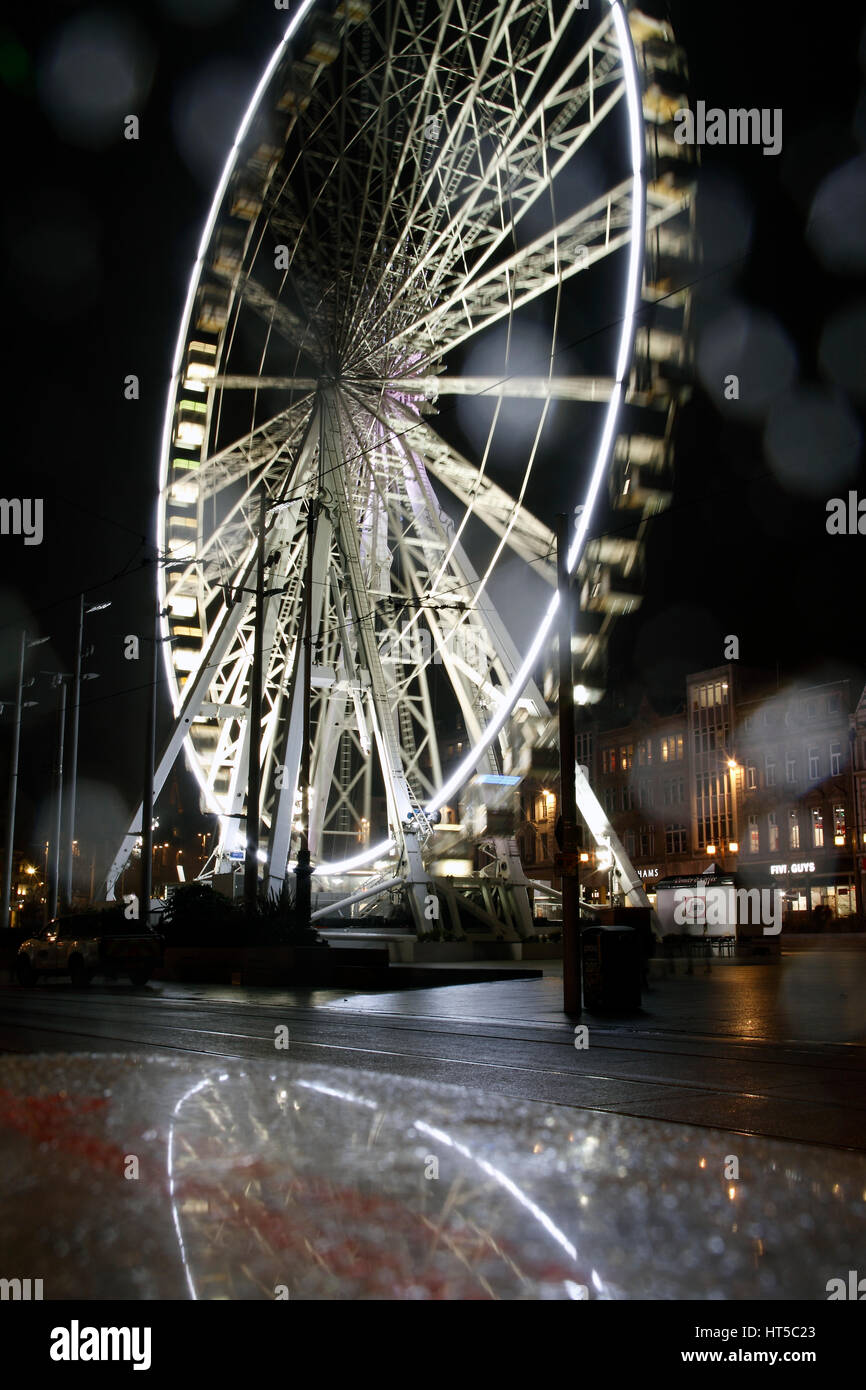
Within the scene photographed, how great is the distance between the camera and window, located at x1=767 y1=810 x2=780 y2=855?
7706cm

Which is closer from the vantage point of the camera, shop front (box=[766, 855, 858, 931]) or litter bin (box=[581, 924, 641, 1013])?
litter bin (box=[581, 924, 641, 1013])

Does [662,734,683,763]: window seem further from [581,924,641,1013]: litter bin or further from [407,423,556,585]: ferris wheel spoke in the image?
[581,924,641,1013]: litter bin

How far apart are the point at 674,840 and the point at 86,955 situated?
64762 millimetres

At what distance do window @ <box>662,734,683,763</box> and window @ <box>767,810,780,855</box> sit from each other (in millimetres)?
10974

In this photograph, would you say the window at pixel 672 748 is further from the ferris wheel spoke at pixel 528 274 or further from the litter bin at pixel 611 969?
the litter bin at pixel 611 969

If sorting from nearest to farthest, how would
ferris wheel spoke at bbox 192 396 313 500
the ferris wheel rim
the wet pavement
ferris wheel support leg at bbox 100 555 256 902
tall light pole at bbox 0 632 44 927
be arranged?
the wet pavement < the ferris wheel rim < ferris wheel spoke at bbox 192 396 313 500 < ferris wheel support leg at bbox 100 555 256 902 < tall light pole at bbox 0 632 44 927

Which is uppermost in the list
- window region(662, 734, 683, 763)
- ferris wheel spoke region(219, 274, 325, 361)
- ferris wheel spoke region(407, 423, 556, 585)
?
ferris wheel spoke region(219, 274, 325, 361)

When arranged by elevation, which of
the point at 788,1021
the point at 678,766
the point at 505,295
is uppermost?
the point at 505,295

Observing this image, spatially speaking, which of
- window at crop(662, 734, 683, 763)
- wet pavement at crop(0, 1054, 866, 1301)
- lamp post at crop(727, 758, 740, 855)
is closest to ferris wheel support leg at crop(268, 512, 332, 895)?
wet pavement at crop(0, 1054, 866, 1301)

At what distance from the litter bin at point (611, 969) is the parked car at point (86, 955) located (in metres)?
11.9
